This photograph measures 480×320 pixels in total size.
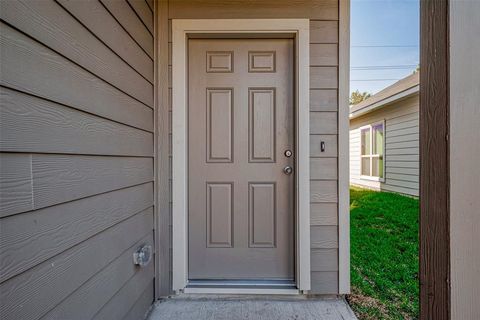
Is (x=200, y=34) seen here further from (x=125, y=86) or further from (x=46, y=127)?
(x=46, y=127)

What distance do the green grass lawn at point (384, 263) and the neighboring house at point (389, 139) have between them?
1.57m

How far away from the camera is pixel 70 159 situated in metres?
0.99

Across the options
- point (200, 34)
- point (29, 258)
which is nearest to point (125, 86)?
point (200, 34)

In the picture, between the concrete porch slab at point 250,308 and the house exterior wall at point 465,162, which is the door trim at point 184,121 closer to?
the concrete porch slab at point 250,308

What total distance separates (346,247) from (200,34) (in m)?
1.92

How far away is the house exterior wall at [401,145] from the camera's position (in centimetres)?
559

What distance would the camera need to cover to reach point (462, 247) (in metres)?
0.60

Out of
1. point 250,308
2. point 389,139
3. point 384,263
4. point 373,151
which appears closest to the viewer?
point 250,308

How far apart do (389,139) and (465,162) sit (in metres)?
6.69

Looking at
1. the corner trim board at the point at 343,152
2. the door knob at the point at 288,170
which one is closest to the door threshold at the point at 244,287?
the corner trim board at the point at 343,152

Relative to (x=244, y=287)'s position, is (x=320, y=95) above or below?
above

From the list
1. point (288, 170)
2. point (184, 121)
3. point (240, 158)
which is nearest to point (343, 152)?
point (288, 170)

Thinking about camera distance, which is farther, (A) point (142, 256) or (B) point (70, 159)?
(A) point (142, 256)

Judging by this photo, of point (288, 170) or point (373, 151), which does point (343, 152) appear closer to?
point (288, 170)
